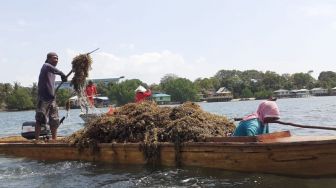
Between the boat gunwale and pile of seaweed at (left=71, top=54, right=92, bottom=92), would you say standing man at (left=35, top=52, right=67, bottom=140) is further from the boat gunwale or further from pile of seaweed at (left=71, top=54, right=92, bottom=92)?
pile of seaweed at (left=71, top=54, right=92, bottom=92)

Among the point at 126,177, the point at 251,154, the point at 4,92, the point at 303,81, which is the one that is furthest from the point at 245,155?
the point at 303,81

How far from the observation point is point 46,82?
12305 millimetres

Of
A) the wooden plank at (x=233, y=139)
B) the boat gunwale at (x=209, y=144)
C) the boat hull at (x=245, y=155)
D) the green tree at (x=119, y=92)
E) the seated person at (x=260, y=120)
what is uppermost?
the green tree at (x=119, y=92)

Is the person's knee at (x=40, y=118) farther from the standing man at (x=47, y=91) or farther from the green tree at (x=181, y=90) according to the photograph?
the green tree at (x=181, y=90)

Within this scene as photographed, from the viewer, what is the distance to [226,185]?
27.9ft

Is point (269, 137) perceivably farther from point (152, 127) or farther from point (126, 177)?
point (126, 177)

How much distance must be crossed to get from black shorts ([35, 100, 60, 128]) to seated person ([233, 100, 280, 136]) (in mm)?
5476

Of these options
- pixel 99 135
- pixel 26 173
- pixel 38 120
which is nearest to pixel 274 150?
pixel 99 135

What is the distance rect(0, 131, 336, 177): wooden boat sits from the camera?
8.06 metres

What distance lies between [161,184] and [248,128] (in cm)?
199

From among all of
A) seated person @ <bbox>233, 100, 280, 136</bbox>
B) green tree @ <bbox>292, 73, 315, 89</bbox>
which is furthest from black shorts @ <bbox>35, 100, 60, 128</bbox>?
green tree @ <bbox>292, 73, 315, 89</bbox>

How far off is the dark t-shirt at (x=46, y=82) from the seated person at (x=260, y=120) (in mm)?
5317

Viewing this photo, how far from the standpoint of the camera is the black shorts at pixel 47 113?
1223 centimetres

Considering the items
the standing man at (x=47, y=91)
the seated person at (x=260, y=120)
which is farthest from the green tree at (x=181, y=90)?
the seated person at (x=260, y=120)
